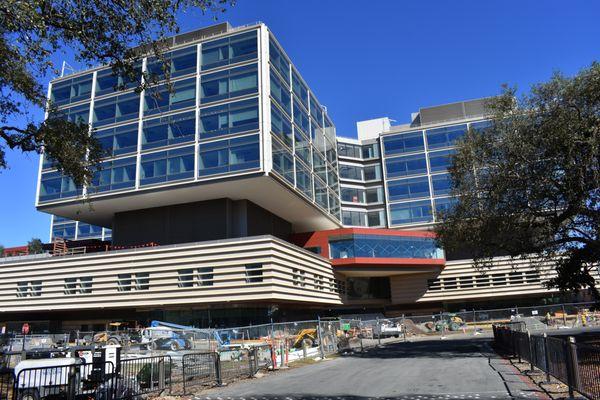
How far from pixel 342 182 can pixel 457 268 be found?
2148 cm

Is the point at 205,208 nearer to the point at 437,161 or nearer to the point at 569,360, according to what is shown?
the point at 437,161

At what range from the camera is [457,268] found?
6278 centimetres

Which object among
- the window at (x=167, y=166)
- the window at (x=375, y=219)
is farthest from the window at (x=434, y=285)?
the window at (x=167, y=166)

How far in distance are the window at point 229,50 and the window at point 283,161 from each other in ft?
28.0

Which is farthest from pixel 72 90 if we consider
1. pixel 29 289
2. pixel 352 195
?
pixel 352 195

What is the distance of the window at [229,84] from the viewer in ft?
143

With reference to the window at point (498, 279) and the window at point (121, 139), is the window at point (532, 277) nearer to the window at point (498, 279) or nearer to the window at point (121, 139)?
the window at point (498, 279)

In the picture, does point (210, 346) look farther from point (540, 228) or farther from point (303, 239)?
point (303, 239)

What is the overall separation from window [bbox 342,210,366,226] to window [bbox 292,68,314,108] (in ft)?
73.3

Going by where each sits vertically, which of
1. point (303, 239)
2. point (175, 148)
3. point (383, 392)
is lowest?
point (383, 392)

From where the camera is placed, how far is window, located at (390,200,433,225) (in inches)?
2739

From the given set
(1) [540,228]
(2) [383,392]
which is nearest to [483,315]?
(1) [540,228]

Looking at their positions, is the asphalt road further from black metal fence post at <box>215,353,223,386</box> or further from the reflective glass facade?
the reflective glass facade

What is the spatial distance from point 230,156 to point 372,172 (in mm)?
38296
